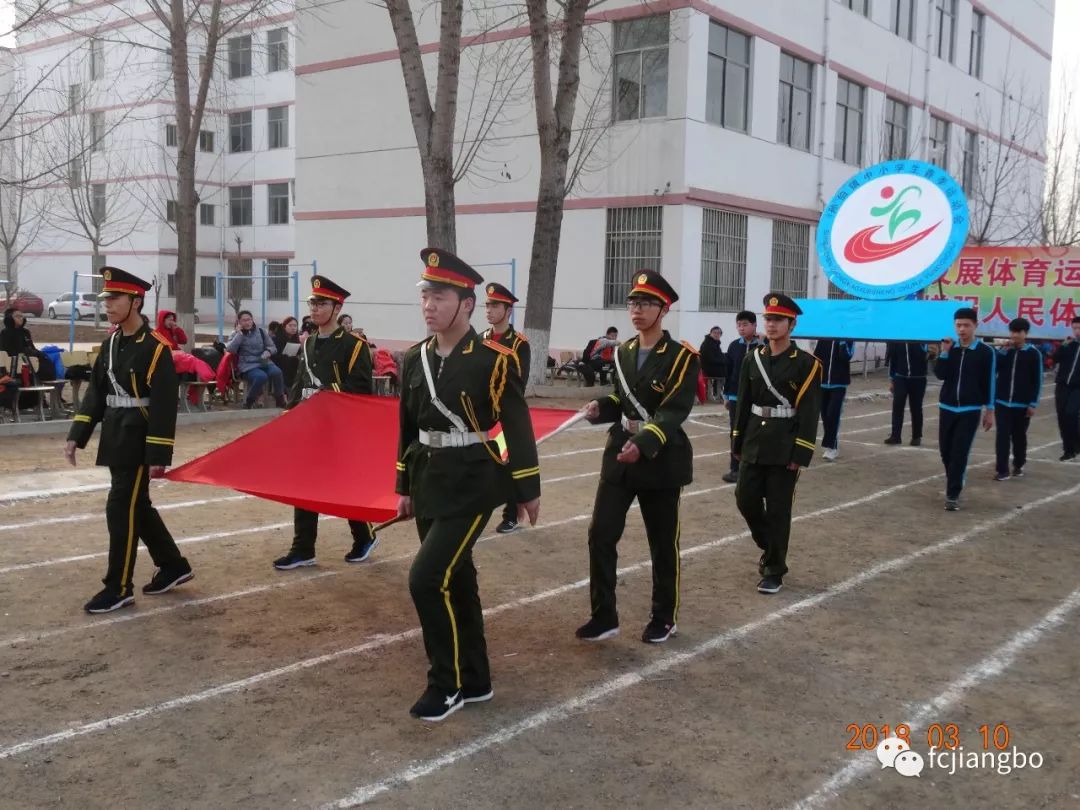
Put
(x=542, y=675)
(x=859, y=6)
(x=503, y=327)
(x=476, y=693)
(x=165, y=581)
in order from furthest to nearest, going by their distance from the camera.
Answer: (x=859, y=6)
(x=503, y=327)
(x=165, y=581)
(x=542, y=675)
(x=476, y=693)

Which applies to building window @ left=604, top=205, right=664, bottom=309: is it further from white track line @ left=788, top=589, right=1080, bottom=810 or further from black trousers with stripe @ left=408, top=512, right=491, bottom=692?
black trousers with stripe @ left=408, top=512, right=491, bottom=692

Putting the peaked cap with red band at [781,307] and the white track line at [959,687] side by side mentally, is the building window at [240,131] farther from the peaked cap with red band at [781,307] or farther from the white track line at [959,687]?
the white track line at [959,687]

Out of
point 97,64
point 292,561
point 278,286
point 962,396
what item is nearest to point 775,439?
point 292,561

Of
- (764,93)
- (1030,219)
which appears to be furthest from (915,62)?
(1030,219)

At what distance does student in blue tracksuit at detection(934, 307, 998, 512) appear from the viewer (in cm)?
1009

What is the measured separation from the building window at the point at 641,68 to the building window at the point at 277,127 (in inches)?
1035

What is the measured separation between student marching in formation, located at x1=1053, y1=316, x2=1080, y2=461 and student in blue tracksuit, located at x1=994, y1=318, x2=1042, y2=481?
1905 mm

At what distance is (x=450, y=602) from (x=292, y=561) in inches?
116

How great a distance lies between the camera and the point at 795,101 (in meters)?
25.4

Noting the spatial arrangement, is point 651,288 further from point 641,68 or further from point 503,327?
point 641,68

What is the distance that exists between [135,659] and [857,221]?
401 inches

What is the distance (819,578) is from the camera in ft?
24.3

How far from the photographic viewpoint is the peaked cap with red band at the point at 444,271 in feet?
15.2

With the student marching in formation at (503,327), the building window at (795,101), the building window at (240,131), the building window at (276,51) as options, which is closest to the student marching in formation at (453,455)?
the student marching in formation at (503,327)
